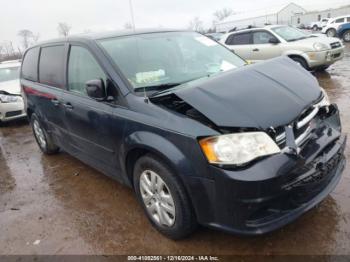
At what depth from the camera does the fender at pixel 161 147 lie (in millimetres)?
2330

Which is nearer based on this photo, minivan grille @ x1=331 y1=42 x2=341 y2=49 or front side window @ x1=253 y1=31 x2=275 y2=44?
minivan grille @ x1=331 y1=42 x2=341 y2=49

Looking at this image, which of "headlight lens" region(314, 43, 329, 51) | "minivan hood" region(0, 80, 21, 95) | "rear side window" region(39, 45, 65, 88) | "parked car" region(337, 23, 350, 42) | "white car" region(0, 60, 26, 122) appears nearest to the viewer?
"rear side window" region(39, 45, 65, 88)

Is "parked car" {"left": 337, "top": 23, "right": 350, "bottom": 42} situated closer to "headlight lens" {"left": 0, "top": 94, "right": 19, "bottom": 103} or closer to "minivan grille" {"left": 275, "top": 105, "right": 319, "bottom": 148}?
"headlight lens" {"left": 0, "top": 94, "right": 19, "bottom": 103}

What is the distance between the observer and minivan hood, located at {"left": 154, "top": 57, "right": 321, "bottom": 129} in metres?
2.28

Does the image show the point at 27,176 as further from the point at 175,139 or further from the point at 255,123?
the point at 255,123

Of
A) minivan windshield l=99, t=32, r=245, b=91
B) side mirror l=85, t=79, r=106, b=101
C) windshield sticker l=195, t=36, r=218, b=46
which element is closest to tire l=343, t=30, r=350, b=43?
windshield sticker l=195, t=36, r=218, b=46

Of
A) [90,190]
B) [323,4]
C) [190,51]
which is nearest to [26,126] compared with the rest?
[90,190]

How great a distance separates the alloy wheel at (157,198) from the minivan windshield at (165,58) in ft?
2.61

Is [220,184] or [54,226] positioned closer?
[220,184]

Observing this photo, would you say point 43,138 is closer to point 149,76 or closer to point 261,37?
point 149,76

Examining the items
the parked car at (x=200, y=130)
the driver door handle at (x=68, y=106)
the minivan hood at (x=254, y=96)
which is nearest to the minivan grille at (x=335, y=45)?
the parked car at (x=200, y=130)

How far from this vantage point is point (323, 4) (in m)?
65.7

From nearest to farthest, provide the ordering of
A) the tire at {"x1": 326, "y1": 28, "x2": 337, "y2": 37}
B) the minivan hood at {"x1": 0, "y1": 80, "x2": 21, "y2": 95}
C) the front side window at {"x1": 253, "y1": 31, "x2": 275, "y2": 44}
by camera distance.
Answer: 1. the minivan hood at {"x1": 0, "y1": 80, "x2": 21, "y2": 95}
2. the front side window at {"x1": 253, "y1": 31, "x2": 275, "y2": 44}
3. the tire at {"x1": 326, "y1": 28, "x2": 337, "y2": 37}

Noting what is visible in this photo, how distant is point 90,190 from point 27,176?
1.27 meters
